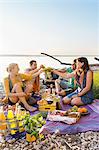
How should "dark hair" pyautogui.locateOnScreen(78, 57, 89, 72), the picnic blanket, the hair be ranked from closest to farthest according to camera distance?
the picnic blanket → the hair → "dark hair" pyautogui.locateOnScreen(78, 57, 89, 72)

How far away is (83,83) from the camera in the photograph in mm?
2607

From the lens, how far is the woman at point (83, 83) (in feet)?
8.46

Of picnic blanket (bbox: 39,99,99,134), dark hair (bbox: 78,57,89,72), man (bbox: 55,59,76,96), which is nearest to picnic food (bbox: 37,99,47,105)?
man (bbox: 55,59,76,96)

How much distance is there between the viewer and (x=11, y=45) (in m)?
2.58

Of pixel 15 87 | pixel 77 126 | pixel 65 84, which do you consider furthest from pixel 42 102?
pixel 77 126

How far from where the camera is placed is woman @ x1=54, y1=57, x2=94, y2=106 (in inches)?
102

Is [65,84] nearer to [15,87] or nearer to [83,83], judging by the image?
[83,83]

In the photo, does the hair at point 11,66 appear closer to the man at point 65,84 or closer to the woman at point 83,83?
the man at point 65,84

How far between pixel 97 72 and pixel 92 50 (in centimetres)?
24

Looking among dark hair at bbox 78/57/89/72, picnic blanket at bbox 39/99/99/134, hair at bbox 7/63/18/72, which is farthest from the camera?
dark hair at bbox 78/57/89/72

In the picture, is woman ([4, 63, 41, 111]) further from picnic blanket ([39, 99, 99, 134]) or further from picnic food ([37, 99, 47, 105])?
picnic blanket ([39, 99, 99, 134])

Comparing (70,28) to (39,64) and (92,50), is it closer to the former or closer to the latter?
(92,50)

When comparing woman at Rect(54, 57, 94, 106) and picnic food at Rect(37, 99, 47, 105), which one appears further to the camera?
woman at Rect(54, 57, 94, 106)

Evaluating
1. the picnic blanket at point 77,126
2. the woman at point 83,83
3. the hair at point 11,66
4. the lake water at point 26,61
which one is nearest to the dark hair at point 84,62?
the woman at point 83,83
